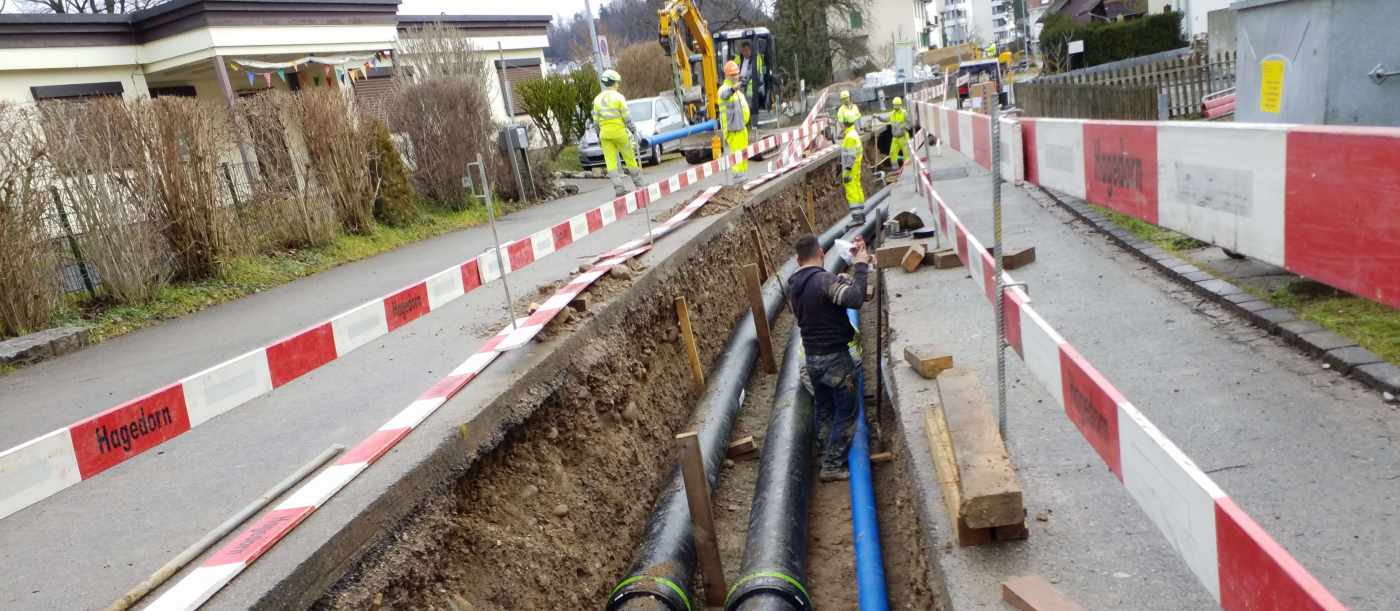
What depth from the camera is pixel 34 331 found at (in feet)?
26.4

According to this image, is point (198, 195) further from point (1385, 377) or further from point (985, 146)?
point (1385, 377)

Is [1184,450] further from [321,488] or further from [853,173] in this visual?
[853,173]

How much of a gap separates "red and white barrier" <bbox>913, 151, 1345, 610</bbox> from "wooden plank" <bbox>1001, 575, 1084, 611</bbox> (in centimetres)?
57

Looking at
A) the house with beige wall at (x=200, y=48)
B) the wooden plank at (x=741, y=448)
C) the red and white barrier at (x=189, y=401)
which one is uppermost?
the house with beige wall at (x=200, y=48)

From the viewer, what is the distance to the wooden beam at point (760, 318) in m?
Result: 8.23

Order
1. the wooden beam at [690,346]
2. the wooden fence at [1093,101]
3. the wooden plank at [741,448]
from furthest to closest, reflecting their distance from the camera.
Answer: the wooden fence at [1093,101]
the wooden beam at [690,346]
the wooden plank at [741,448]

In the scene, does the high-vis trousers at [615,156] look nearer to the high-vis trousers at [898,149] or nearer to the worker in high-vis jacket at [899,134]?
the worker in high-vis jacket at [899,134]

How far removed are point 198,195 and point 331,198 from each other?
2.40m

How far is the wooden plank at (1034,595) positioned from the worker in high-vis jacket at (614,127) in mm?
9703

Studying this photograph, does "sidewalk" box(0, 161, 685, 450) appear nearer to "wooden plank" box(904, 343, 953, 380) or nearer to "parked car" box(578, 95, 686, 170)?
"wooden plank" box(904, 343, 953, 380)

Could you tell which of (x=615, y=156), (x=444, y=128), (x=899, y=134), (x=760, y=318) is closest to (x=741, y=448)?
(x=760, y=318)

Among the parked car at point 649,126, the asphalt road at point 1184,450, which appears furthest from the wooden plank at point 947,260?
the parked car at point 649,126

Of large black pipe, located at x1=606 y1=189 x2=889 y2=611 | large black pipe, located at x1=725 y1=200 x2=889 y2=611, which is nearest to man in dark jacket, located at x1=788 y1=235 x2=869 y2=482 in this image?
large black pipe, located at x1=725 y1=200 x2=889 y2=611

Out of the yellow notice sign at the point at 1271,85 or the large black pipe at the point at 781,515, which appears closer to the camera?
the large black pipe at the point at 781,515
